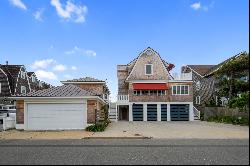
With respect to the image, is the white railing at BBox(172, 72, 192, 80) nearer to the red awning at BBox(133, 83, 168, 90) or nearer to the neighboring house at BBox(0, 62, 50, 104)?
the red awning at BBox(133, 83, 168, 90)

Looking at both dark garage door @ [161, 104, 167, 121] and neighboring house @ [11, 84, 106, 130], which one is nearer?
neighboring house @ [11, 84, 106, 130]

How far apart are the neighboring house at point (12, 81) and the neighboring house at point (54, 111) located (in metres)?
24.1

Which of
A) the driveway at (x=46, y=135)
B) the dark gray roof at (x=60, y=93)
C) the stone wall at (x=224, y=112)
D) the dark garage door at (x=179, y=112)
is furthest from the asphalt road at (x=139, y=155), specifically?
the dark garage door at (x=179, y=112)

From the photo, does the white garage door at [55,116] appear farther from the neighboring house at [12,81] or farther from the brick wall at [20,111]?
the neighboring house at [12,81]

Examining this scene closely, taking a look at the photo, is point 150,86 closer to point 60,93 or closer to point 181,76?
point 181,76

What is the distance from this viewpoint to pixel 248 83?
337 centimetres

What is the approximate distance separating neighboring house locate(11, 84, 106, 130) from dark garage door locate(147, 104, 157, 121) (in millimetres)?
20320

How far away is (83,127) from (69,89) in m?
4.49

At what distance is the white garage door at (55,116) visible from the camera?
28.7 meters

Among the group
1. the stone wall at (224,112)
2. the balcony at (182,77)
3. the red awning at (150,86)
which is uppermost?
the balcony at (182,77)

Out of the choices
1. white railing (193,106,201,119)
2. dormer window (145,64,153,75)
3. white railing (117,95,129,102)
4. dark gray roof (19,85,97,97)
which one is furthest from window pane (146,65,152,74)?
dark gray roof (19,85,97,97)

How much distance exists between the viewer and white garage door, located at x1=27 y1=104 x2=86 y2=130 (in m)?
28.7

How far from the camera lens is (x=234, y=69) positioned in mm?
4426

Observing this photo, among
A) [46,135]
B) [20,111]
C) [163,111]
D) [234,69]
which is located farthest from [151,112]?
[234,69]
